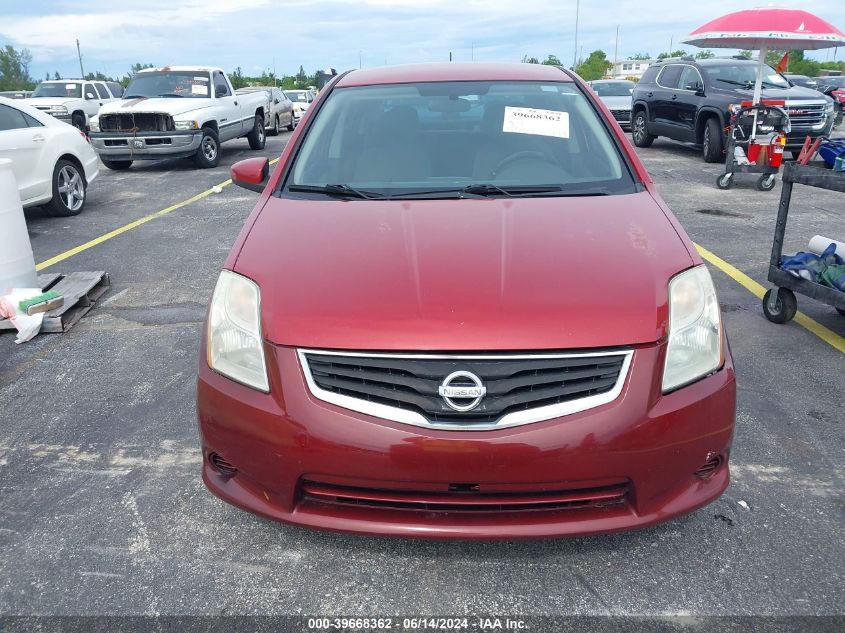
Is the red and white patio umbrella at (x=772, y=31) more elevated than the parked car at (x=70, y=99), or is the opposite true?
the red and white patio umbrella at (x=772, y=31)

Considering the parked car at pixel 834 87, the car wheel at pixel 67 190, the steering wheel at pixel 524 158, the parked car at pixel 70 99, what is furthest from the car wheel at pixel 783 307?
the parked car at pixel 834 87

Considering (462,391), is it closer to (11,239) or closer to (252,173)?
(252,173)

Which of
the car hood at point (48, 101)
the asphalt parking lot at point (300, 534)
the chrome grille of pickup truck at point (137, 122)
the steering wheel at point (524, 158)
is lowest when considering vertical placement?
the asphalt parking lot at point (300, 534)

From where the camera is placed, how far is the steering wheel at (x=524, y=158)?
10.8 ft

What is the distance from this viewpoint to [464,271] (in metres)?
2.39

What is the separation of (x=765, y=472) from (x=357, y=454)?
1.83 meters

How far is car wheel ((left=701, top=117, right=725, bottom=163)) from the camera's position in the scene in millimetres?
12520

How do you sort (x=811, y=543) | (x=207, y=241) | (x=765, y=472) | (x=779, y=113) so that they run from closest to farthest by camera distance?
1. (x=811, y=543)
2. (x=765, y=472)
3. (x=207, y=241)
4. (x=779, y=113)

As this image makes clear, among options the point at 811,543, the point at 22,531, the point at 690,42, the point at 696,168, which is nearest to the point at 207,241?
the point at 22,531

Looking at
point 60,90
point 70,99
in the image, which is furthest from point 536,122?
point 60,90

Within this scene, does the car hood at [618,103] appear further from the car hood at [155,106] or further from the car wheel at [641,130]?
the car hood at [155,106]

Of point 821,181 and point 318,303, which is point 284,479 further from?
point 821,181

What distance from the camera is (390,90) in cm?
374

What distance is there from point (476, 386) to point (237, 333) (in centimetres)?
82
